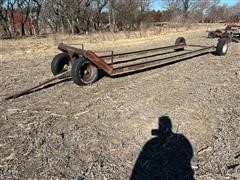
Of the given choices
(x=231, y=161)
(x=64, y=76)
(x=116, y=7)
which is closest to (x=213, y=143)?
(x=231, y=161)

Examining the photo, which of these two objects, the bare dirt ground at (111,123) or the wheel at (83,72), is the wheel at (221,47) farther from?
the wheel at (83,72)

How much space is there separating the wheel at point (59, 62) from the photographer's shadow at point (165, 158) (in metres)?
3.74

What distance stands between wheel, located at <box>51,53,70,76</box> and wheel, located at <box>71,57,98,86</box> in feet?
2.95

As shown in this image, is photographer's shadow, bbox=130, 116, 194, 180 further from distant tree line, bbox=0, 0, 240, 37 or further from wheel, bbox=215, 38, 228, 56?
distant tree line, bbox=0, 0, 240, 37

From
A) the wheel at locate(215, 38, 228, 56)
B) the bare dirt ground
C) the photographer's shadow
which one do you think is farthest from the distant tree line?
the photographer's shadow

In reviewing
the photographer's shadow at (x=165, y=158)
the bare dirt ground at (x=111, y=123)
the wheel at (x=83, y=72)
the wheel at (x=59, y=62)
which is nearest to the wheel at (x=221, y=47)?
the bare dirt ground at (x=111, y=123)

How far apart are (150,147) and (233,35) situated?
12.9 m

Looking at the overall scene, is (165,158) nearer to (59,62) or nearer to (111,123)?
(111,123)

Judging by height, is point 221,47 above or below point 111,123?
above

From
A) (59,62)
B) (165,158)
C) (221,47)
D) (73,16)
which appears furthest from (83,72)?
(73,16)

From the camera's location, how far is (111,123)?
198 inches

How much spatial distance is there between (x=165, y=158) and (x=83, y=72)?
3.58 meters

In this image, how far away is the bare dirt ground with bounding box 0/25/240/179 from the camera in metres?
3.86

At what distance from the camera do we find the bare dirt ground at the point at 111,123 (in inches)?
152
